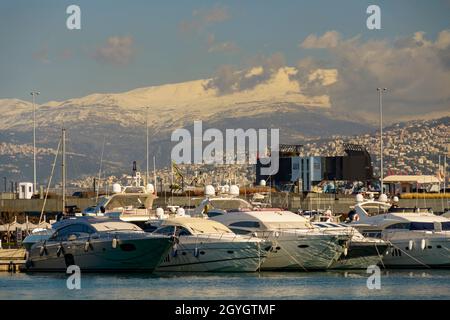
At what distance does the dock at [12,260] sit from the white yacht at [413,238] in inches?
750

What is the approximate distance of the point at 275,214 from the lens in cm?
6862

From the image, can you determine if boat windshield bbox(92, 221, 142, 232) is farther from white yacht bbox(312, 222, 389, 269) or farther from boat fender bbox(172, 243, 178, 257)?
white yacht bbox(312, 222, 389, 269)

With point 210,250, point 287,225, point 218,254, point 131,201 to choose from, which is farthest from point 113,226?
point 131,201

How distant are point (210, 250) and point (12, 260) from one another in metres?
13.7

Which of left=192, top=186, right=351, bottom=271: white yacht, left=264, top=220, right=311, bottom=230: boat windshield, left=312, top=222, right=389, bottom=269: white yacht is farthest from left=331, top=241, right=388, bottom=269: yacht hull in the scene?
left=264, top=220, right=311, bottom=230: boat windshield

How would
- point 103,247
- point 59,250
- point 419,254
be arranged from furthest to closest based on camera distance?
point 419,254 → point 59,250 → point 103,247

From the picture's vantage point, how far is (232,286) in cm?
5697

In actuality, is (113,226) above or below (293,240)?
above

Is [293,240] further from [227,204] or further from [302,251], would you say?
[227,204]

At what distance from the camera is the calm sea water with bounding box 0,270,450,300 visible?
5356 cm

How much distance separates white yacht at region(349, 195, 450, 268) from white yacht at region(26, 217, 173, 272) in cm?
1386

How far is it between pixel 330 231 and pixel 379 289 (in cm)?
1117
